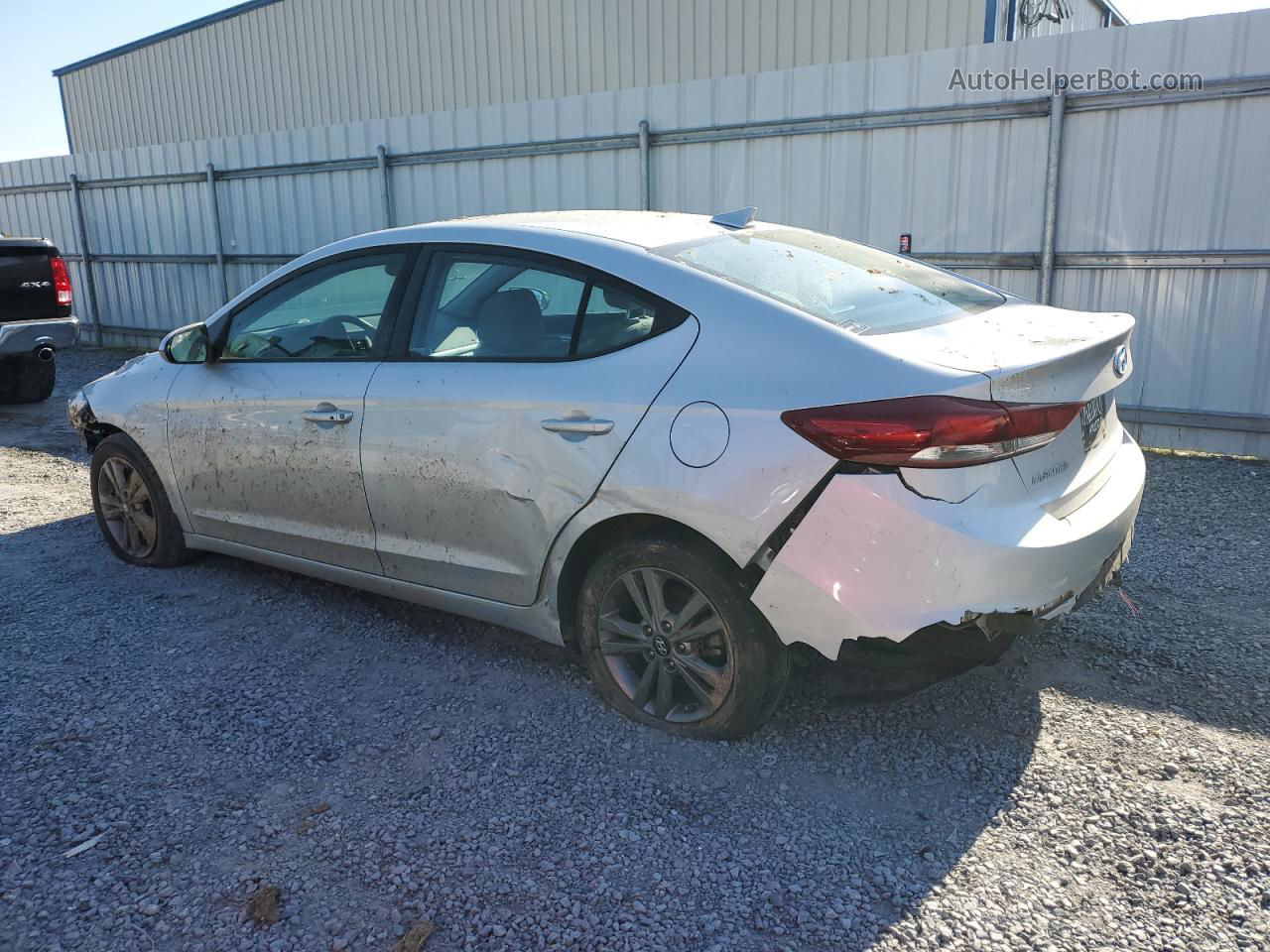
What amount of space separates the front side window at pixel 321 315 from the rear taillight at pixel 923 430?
1.89 m

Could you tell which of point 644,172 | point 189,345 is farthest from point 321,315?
point 644,172

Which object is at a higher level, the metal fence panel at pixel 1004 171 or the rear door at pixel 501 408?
the metal fence panel at pixel 1004 171

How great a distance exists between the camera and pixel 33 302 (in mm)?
A: 8875

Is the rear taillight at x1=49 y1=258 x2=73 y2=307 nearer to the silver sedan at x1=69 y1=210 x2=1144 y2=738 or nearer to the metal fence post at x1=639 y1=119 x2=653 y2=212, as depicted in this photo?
the metal fence post at x1=639 y1=119 x2=653 y2=212

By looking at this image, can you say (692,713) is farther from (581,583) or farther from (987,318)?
(987,318)

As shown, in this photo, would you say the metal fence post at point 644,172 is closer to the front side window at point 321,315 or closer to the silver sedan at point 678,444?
the front side window at point 321,315

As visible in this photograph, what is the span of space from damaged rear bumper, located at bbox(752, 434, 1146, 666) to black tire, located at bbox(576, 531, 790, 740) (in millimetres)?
134

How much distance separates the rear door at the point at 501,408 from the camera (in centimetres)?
304

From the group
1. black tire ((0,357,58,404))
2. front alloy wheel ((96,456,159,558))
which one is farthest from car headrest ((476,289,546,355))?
black tire ((0,357,58,404))

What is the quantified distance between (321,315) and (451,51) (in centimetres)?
1349

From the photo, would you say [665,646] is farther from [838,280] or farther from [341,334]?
[341,334]

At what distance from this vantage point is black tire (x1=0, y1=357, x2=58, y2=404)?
987cm

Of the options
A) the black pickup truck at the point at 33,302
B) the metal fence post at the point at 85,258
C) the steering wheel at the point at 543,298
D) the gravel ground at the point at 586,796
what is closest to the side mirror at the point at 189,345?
the gravel ground at the point at 586,796

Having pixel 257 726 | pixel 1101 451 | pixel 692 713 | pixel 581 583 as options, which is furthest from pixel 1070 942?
pixel 257 726
